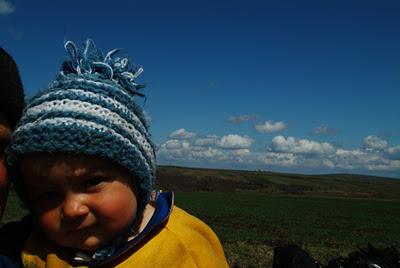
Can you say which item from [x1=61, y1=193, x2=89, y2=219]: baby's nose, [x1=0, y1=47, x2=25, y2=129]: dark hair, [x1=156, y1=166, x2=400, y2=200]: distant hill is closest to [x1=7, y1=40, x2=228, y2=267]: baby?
[x1=61, y1=193, x2=89, y2=219]: baby's nose

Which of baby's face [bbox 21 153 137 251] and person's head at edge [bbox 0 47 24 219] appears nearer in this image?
baby's face [bbox 21 153 137 251]

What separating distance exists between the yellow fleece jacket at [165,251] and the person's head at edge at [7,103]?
0.25m

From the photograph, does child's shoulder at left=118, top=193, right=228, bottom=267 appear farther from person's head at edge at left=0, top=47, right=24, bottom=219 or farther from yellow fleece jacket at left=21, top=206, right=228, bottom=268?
person's head at edge at left=0, top=47, right=24, bottom=219

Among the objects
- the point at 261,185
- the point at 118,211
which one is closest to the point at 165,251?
the point at 118,211

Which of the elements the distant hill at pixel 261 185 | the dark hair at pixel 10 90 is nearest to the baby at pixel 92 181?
the dark hair at pixel 10 90

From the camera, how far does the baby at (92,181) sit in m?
1.92

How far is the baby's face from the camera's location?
191cm

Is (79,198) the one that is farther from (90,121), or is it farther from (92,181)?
(90,121)

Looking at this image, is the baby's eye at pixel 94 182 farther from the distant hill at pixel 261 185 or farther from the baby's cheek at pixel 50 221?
the distant hill at pixel 261 185

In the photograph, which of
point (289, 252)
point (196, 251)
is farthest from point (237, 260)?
point (196, 251)

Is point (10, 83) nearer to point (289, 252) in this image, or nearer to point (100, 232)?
point (100, 232)

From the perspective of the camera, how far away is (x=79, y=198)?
6.25ft

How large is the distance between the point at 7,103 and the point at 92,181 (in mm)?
597

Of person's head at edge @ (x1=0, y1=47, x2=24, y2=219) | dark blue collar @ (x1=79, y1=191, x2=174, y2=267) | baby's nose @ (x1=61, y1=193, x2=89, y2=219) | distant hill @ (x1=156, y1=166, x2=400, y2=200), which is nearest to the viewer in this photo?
baby's nose @ (x1=61, y1=193, x2=89, y2=219)
